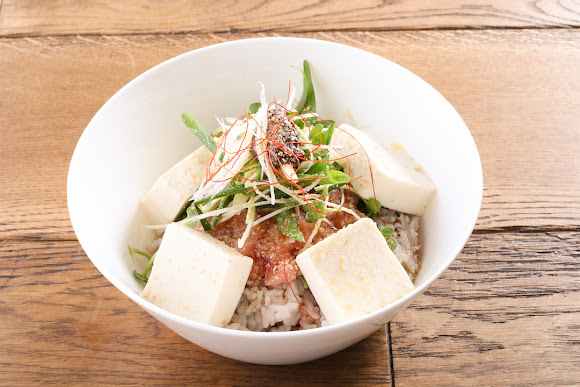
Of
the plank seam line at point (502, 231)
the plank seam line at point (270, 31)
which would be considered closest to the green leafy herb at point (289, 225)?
the plank seam line at point (502, 231)

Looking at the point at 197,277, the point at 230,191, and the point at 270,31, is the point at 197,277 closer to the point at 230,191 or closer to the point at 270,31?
the point at 230,191

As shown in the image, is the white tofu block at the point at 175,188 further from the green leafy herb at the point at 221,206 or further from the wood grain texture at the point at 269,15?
the wood grain texture at the point at 269,15

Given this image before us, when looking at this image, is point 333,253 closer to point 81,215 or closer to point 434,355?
point 434,355

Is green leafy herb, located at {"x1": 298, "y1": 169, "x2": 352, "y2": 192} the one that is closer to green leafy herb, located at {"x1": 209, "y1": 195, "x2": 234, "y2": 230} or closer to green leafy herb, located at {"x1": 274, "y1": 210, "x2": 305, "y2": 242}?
green leafy herb, located at {"x1": 274, "y1": 210, "x2": 305, "y2": 242}

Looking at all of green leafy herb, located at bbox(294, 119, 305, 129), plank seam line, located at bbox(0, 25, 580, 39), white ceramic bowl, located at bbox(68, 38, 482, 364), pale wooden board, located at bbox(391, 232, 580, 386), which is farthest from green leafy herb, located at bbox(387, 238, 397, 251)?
plank seam line, located at bbox(0, 25, 580, 39)

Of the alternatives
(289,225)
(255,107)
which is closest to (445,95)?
(255,107)

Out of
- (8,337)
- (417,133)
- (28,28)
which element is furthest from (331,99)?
(28,28)
